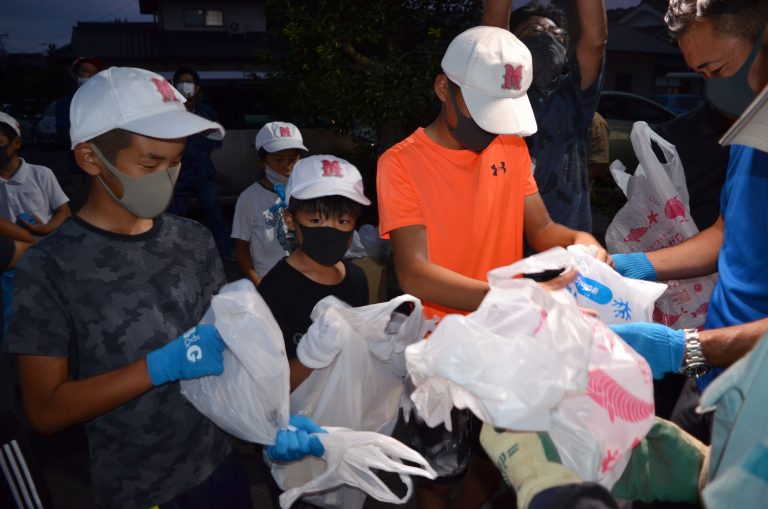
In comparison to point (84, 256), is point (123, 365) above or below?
below

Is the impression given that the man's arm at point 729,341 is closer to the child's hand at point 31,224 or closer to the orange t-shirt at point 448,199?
the orange t-shirt at point 448,199

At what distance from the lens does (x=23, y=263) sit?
176 centimetres

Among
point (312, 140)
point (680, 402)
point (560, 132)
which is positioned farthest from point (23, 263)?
point (312, 140)

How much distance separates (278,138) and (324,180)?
88.6 inches

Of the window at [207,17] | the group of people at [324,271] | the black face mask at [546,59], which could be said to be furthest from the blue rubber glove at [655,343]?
the window at [207,17]

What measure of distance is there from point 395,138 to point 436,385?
25.2 ft

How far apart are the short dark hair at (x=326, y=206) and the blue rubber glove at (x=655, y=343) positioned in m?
1.26

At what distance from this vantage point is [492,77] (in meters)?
2.30

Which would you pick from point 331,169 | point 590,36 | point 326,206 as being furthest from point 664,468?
point 590,36

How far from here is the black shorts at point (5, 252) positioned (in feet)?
8.99

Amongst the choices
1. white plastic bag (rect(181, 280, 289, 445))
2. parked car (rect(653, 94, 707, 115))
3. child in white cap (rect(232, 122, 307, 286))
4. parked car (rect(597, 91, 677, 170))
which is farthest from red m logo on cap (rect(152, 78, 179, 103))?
parked car (rect(653, 94, 707, 115))

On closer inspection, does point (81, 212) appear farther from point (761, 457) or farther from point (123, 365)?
point (761, 457)

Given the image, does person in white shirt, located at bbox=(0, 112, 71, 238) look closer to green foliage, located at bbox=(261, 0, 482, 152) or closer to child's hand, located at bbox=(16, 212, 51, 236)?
child's hand, located at bbox=(16, 212, 51, 236)

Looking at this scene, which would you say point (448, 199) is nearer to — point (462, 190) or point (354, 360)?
point (462, 190)
